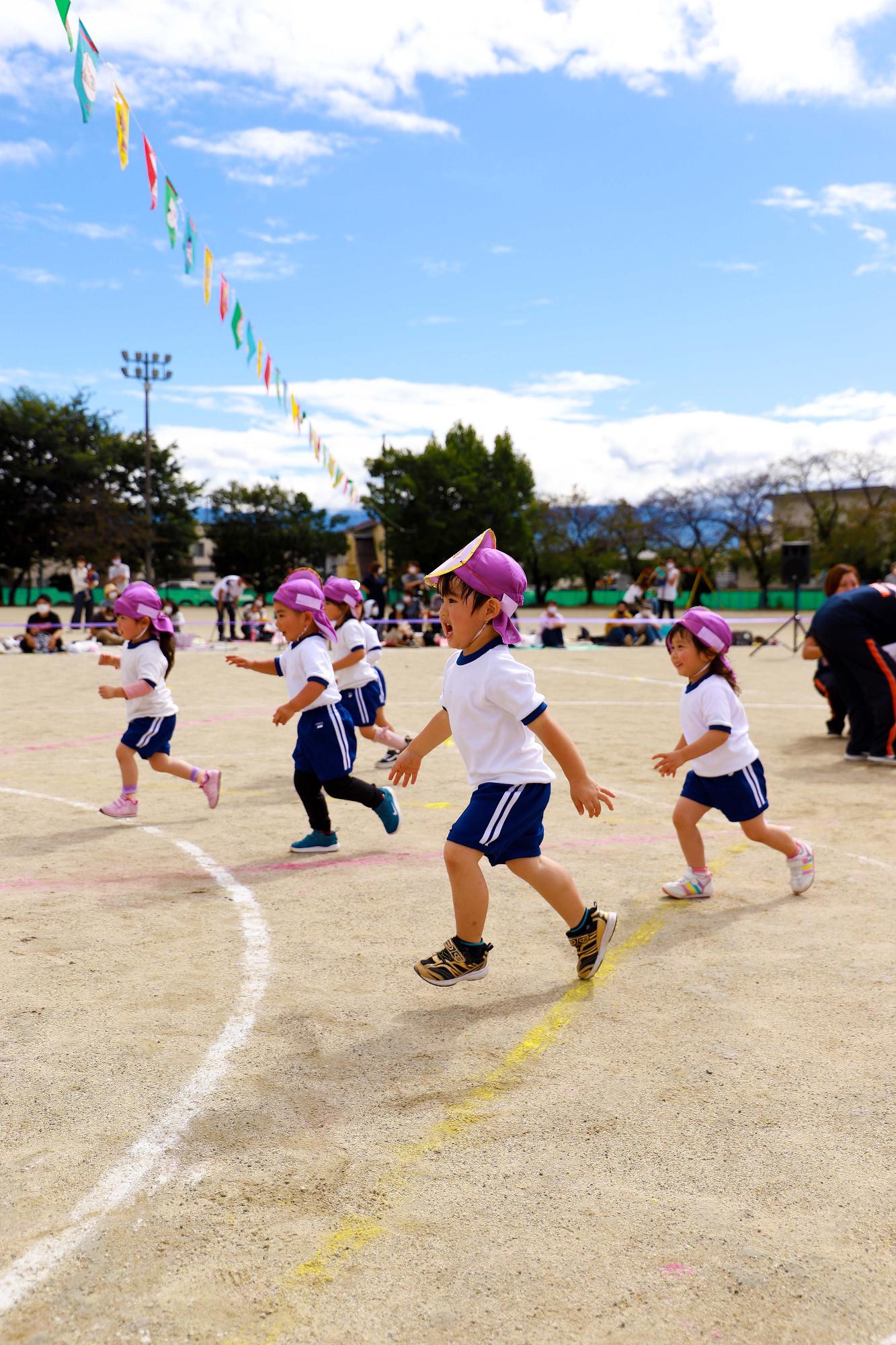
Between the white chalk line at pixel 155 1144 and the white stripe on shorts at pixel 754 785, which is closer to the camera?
the white chalk line at pixel 155 1144

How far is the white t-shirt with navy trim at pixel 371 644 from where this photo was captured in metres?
8.55

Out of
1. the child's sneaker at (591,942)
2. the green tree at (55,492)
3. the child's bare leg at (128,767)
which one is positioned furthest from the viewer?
the green tree at (55,492)

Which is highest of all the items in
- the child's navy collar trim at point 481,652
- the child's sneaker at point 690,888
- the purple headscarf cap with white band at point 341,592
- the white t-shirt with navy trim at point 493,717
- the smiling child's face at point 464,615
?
the purple headscarf cap with white band at point 341,592

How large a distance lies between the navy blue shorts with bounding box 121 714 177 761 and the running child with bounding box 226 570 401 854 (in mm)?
1177

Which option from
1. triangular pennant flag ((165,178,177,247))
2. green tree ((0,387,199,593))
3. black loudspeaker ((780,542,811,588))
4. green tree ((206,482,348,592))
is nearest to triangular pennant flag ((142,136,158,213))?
triangular pennant flag ((165,178,177,247))

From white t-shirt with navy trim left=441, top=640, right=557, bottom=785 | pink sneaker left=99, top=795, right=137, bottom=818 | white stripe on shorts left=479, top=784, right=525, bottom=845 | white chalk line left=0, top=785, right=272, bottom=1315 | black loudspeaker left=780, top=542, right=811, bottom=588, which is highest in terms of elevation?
black loudspeaker left=780, top=542, right=811, bottom=588

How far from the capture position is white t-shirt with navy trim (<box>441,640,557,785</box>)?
13.3 feet

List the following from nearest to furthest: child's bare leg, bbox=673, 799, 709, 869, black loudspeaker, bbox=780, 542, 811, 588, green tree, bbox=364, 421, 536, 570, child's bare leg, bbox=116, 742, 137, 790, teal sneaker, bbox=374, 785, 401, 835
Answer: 1. child's bare leg, bbox=673, 799, 709, 869
2. teal sneaker, bbox=374, 785, 401, 835
3. child's bare leg, bbox=116, 742, 137, 790
4. black loudspeaker, bbox=780, 542, 811, 588
5. green tree, bbox=364, 421, 536, 570

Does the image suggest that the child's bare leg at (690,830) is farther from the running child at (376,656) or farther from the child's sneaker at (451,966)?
the running child at (376,656)

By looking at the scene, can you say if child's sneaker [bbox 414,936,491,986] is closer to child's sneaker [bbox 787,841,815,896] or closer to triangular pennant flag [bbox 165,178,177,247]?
child's sneaker [bbox 787,841,815,896]

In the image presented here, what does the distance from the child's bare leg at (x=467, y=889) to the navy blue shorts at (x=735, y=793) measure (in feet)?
5.70

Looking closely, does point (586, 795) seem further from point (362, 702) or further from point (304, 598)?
point (362, 702)

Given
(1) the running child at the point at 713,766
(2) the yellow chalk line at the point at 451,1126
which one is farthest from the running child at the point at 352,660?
(2) the yellow chalk line at the point at 451,1126

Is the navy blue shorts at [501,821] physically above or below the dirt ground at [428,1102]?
above
